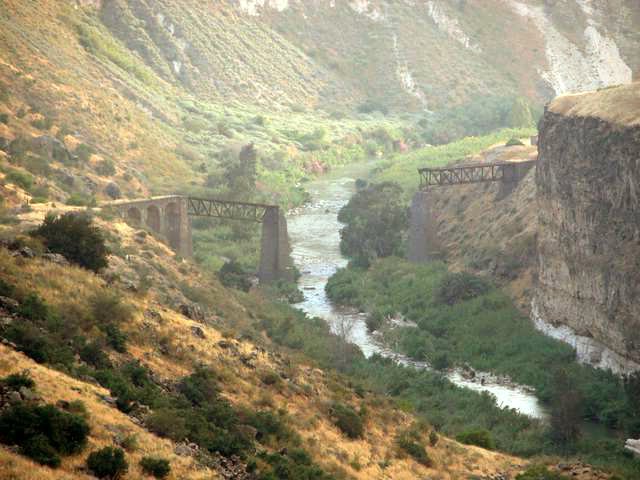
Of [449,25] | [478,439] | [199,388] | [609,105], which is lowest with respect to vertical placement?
[478,439]

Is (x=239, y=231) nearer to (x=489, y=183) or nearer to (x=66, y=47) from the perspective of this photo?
(x=489, y=183)

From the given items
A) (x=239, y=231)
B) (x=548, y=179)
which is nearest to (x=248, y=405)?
(x=548, y=179)

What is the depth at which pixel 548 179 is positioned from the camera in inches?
2896

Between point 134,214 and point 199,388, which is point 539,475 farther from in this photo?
point 134,214

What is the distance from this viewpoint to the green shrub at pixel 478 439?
167ft

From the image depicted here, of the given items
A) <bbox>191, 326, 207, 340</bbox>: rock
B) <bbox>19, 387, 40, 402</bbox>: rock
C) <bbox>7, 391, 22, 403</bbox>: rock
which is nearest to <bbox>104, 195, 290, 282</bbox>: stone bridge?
<bbox>191, 326, 207, 340</bbox>: rock

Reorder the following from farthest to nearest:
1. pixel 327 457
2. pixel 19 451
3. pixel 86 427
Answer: pixel 327 457, pixel 86 427, pixel 19 451

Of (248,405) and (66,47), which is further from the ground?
(66,47)

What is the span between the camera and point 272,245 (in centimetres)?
8500

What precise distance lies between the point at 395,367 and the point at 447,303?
45.7ft

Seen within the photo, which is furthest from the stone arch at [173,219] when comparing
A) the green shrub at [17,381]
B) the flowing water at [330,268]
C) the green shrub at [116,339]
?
the green shrub at [17,381]

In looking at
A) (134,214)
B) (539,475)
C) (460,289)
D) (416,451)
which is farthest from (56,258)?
(460,289)

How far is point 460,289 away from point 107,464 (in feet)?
157

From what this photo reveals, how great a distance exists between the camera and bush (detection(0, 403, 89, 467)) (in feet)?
102
